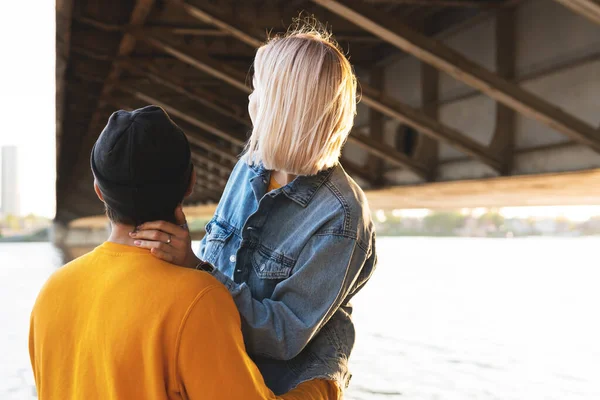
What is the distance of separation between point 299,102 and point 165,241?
0.50 metres

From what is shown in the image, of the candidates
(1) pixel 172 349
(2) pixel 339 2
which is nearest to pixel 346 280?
(1) pixel 172 349

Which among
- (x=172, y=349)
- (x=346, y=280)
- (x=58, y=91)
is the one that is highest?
(x=58, y=91)

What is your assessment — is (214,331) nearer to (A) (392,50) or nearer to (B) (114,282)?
(B) (114,282)

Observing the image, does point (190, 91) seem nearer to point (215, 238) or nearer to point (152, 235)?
point (215, 238)

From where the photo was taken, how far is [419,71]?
954cm

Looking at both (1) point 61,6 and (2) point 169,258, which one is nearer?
(2) point 169,258

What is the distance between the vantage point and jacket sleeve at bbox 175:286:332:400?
160 centimetres

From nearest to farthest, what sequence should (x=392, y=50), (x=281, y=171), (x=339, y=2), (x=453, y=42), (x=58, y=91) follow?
1. (x=281, y=171)
2. (x=339, y=2)
3. (x=453, y=42)
4. (x=392, y=50)
5. (x=58, y=91)

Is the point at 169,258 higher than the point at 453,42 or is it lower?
lower

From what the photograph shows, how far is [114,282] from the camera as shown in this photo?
1.67 metres

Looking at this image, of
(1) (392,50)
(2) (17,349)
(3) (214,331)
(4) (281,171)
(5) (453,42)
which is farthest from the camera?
(1) (392,50)

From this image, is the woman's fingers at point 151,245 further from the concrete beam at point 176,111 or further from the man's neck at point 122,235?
the concrete beam at point 176,111

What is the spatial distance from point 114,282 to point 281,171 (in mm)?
617

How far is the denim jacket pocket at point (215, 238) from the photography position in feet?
7.13
